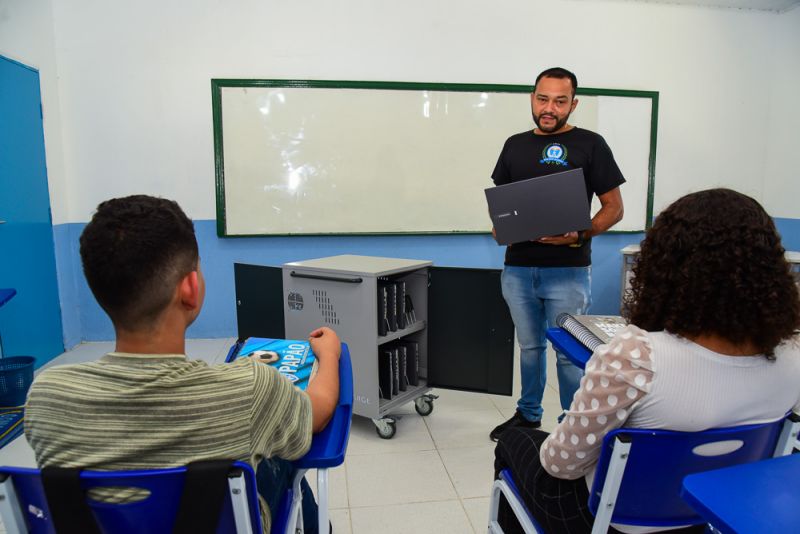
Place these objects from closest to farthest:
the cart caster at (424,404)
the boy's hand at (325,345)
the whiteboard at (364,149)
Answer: the boy's hand at (325,345), the cart caster at (424,404), the whiteboard at (364,149)

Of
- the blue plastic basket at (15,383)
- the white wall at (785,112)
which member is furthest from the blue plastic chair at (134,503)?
the white wall at (785,112)

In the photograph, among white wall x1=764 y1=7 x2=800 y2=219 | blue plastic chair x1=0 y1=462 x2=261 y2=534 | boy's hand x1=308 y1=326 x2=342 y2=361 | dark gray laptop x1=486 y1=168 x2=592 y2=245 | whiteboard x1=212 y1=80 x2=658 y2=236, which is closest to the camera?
blue plastic chair x1=0 y1=462 x2=261 y2=534

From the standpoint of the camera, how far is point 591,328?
1415 mm

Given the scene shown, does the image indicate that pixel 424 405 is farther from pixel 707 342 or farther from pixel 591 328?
pixel 707 342

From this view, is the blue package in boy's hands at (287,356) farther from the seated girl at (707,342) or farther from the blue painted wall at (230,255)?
the blue painted wall at (230,255)

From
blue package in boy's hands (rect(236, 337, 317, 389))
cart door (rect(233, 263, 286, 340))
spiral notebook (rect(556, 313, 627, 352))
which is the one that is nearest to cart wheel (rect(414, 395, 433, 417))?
cart door (rect(233, 263, 286, 340))

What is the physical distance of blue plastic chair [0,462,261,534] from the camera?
2.15 ft

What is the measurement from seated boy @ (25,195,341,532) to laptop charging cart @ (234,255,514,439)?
1.23 meters

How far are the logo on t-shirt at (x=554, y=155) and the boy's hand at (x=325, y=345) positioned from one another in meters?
1.29

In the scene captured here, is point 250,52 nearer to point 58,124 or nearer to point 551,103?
point 58,124

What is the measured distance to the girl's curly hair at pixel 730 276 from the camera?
81 cm

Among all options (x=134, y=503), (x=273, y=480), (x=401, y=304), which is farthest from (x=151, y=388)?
(x=401, y=304)

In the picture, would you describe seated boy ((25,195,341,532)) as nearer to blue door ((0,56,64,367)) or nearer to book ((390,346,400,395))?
book ((390,346,400,395))

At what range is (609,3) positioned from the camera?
144 inches
